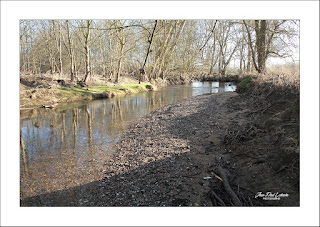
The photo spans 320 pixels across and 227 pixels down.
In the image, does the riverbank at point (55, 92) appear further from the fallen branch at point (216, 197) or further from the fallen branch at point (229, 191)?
the fallen branch at point (216, 197)

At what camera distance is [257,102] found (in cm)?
855

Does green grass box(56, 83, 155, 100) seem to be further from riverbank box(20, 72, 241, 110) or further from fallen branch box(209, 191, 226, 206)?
fallen branch box(209, 191, 226, 206)

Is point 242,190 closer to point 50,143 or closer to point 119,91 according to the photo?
point 50,143

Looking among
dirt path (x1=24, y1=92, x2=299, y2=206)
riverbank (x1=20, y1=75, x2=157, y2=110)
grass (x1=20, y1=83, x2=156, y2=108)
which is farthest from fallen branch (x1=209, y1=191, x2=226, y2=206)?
grass (x1=20, y1=83, x2=156, y2=108)

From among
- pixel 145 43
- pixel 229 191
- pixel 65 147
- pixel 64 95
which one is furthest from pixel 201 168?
pixel 145 43

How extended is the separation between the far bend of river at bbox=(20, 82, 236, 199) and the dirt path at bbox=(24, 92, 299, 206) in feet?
1.31

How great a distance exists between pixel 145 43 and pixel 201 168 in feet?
73.9

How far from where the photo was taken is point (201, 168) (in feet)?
14.1

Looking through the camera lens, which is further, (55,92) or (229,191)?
(55,92)

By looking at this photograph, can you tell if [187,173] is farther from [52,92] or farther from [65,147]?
[52,92]

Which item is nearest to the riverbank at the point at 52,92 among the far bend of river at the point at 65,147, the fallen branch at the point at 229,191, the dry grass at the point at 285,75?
the far bend of river at the point at 65,147

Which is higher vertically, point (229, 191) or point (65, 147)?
point (65, 147)

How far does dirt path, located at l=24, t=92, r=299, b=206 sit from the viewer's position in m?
3.27
